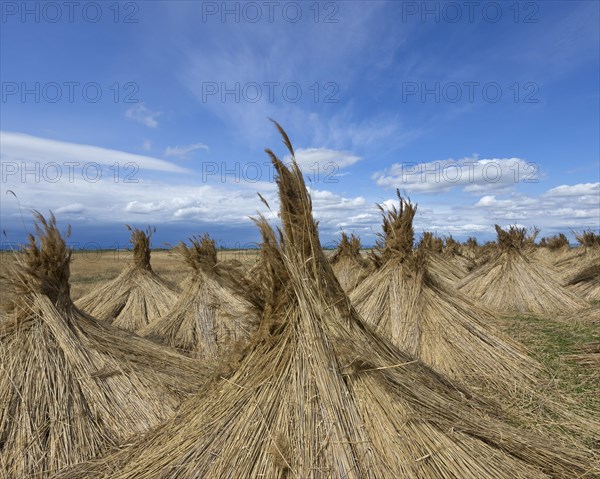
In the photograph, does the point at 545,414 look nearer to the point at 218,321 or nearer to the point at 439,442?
the point at 439,442

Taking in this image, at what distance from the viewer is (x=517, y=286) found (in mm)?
11688

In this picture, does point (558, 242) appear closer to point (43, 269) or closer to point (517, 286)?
point (517, 286)

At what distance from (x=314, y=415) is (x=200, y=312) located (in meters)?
6.87

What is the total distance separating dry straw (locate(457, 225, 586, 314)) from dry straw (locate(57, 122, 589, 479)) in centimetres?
955

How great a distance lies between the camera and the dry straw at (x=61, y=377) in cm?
374

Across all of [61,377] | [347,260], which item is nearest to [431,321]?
[61,377]

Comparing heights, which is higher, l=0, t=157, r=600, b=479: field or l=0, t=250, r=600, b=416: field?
l=0, t=157, r=600, b=479: field

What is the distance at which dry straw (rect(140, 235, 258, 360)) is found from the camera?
8289mm

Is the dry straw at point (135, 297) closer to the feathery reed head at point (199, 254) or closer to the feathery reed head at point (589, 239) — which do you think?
the feathery reed head at point (199, 254)

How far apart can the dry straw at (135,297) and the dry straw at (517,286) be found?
27.5ft

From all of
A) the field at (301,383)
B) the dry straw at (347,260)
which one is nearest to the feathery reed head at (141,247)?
the field at (301,383)

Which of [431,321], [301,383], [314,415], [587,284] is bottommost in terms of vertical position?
[587,284]

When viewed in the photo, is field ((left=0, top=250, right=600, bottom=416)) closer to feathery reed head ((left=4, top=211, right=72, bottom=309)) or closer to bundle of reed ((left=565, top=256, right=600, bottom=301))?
feathery reed head ((left=4, top=211, right=72, bottom=309))

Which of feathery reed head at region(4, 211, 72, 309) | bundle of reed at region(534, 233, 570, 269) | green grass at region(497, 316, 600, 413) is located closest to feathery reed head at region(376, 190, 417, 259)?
green grass at region(497, 316, 600, 413)
